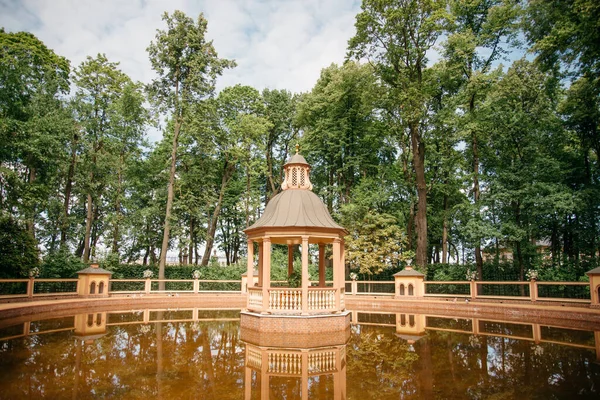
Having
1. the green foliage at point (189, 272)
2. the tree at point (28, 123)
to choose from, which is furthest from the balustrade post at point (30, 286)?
the green foliage at point (189, 272)

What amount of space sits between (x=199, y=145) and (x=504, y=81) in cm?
2068

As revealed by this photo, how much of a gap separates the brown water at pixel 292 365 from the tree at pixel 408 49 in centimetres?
1286

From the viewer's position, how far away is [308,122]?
3127 centimetres

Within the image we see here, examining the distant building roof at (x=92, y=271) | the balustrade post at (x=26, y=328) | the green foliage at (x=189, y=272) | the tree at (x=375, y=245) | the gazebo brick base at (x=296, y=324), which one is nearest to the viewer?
the gazebo brick base at (x=296, y=324)

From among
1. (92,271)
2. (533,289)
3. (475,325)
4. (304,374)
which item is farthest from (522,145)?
(92,271)

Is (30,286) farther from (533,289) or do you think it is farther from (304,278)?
(533,289)

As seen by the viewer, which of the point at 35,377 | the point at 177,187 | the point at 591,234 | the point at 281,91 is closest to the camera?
the point at 35,377

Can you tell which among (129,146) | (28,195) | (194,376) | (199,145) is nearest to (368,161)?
(199,145)

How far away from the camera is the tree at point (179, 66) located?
24688 mm

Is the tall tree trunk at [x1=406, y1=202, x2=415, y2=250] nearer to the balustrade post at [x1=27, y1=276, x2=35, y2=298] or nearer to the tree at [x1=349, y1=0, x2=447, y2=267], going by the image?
the tree at [x1=349, y1=0, x2=447, y2=267]

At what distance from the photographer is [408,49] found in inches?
894

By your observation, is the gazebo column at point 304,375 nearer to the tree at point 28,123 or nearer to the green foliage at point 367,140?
the green foliage at point 367,140

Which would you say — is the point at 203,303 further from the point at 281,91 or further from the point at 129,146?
the point at 281,91

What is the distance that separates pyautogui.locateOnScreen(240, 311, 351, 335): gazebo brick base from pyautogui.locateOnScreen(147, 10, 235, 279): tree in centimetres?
1493
